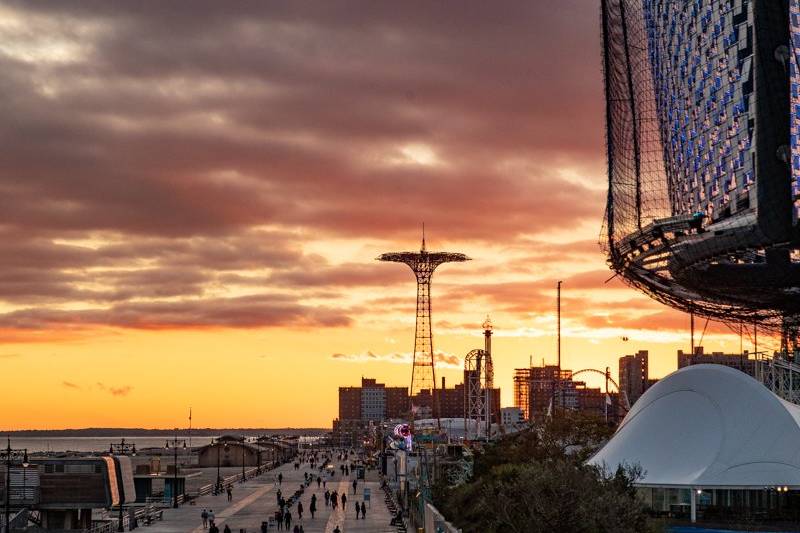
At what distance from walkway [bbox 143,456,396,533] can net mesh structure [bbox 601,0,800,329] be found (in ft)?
73.8

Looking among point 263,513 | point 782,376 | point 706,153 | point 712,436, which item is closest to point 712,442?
point 712,436

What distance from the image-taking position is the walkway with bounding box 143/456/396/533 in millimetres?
67938

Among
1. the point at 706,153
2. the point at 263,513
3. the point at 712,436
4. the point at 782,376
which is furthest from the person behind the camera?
the point at 782,376

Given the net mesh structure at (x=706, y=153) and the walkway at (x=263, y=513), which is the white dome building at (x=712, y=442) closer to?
the net mesh structure at (x=706, y=153)

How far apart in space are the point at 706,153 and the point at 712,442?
1521cm

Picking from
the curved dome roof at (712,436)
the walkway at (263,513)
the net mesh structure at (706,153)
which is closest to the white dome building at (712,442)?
the curved dome roof at (712,436)

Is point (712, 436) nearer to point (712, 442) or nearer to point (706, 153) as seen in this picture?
point (712, 442)

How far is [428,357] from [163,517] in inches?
2945

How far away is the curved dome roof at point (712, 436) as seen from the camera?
56.3 metres

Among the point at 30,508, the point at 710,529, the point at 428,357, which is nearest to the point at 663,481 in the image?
the point at 710,529

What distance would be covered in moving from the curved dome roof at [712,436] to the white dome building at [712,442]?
5 centimetres

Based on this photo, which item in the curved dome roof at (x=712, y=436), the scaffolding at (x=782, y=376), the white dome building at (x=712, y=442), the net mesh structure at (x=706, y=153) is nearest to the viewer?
the net mesh structure at (x=706, y=153)

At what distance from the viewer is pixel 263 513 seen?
8000 cm

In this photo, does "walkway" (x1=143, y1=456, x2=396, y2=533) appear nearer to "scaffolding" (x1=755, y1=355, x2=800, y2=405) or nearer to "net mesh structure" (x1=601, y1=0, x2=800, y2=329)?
"net mesh structure" (x1=601, y1=0, x2=800, y2=329)
